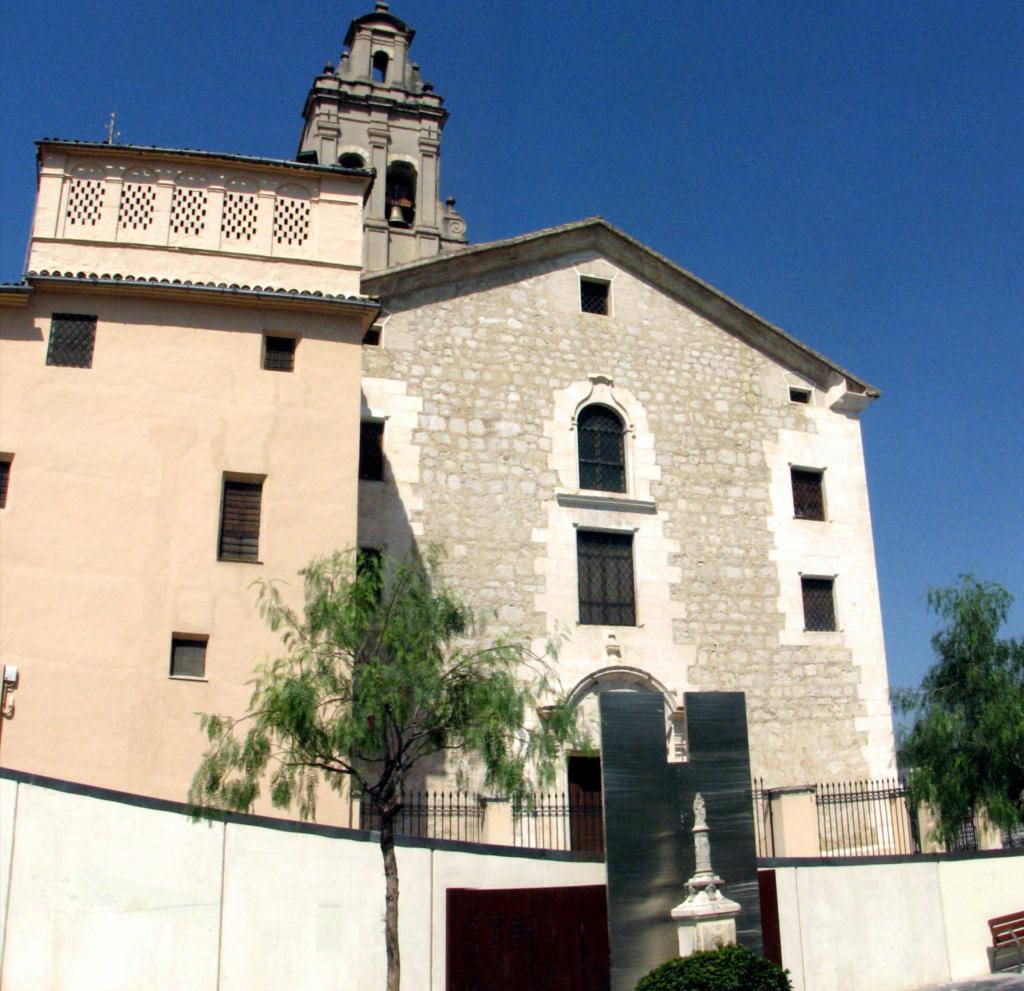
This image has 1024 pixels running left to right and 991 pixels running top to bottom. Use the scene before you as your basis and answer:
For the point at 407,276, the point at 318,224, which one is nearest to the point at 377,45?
the point at 407,276

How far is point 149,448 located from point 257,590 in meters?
2.35

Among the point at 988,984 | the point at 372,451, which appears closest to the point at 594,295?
the point at 372,451

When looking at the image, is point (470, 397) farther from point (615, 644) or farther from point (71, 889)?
point (71, 889)

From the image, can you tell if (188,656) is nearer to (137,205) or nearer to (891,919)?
(137,205)

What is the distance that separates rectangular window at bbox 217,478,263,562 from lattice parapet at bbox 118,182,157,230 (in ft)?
13.0

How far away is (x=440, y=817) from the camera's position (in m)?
17.1

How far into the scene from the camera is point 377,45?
109 feet

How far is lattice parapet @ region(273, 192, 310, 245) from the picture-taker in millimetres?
16719

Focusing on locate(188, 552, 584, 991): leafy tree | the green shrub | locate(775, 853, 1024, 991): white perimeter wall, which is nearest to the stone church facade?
locate(188, 552, 584, 991): leafy tree

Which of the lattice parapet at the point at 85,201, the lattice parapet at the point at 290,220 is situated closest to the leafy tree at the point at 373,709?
the lattice parapet at the point at 290,220

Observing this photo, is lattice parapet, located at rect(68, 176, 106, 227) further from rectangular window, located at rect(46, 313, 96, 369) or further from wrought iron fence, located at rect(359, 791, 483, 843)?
wrought iron fence, located at rect(359, 791, 483, 843)

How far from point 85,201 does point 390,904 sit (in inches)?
409

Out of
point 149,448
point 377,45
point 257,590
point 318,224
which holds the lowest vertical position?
point 257,590

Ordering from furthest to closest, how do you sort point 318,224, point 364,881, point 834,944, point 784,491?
point 784,491 → point 318,224 → point 834,944 → point 364,881
